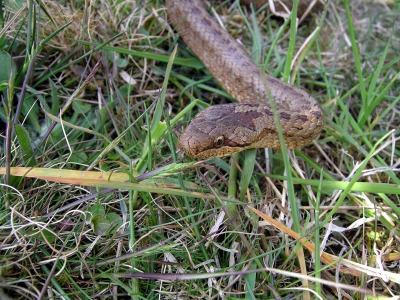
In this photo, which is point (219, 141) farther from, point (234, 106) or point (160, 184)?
point (160, 184)

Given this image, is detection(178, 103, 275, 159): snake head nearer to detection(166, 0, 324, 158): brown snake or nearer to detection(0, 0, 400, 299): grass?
detection(166, 0, 324, 158): brown snake

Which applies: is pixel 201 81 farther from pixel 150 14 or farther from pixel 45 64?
pixel 45 64

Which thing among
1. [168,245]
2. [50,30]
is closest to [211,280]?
[168,245]

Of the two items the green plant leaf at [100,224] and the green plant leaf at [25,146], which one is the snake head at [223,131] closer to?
the green plant leaf at [100,224]

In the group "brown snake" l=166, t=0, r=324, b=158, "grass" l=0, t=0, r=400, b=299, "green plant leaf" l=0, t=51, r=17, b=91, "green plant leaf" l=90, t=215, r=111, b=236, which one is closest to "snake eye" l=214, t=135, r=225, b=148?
"brown snake" l=166, t=0, r=324, b=158

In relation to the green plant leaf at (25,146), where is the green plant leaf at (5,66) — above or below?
above

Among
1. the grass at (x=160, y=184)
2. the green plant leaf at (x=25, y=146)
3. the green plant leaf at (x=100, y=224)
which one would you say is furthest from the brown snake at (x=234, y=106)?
the green plant leaf at (x=25, y=146)
